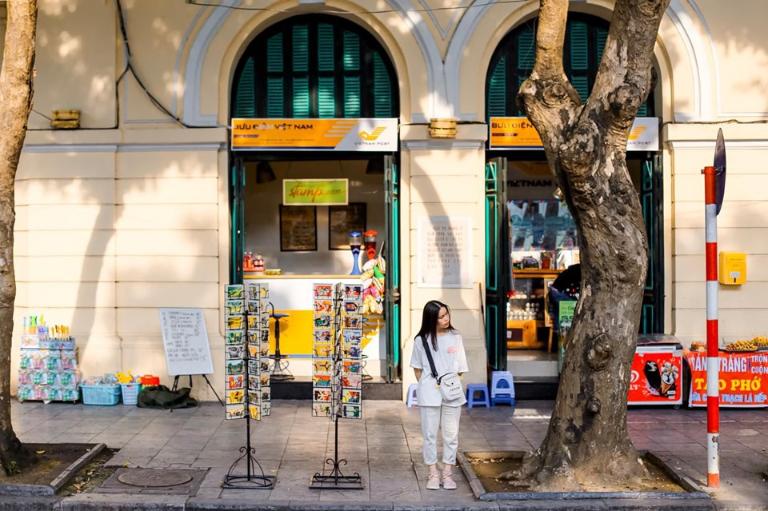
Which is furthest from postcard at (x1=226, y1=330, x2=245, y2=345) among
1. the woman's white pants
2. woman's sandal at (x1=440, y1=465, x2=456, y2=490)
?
woman's sandal at (x1=440, y1=465, x2=456, y2=490)

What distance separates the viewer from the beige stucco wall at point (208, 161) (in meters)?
11.2

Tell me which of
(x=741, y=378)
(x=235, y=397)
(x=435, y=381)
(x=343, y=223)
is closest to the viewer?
(x=435, y=381)

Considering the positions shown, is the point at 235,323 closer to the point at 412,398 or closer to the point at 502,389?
the point at 412,398

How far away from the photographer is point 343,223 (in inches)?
546

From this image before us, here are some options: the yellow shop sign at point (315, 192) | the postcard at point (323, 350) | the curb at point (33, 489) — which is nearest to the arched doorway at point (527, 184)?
the yellow shop sign at point (315, 192)

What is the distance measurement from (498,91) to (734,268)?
13.2ft

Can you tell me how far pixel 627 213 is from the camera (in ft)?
23.9

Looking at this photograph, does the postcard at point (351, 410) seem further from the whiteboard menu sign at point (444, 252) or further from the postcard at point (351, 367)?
the whiteboard menu sign at point (444, 252)

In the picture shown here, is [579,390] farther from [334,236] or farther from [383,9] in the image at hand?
[334,236]

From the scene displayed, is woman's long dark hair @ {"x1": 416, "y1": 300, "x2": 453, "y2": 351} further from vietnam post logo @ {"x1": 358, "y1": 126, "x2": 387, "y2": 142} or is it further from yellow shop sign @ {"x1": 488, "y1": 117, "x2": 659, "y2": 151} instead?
yellow shop sign @ {"x1": 488, "y1": 117, "x2": 659, "y2": 151}

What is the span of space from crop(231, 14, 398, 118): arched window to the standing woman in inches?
205

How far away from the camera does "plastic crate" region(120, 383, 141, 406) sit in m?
10.9

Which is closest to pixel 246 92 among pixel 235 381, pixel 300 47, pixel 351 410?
pixel 300 47

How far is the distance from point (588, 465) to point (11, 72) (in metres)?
6.32
